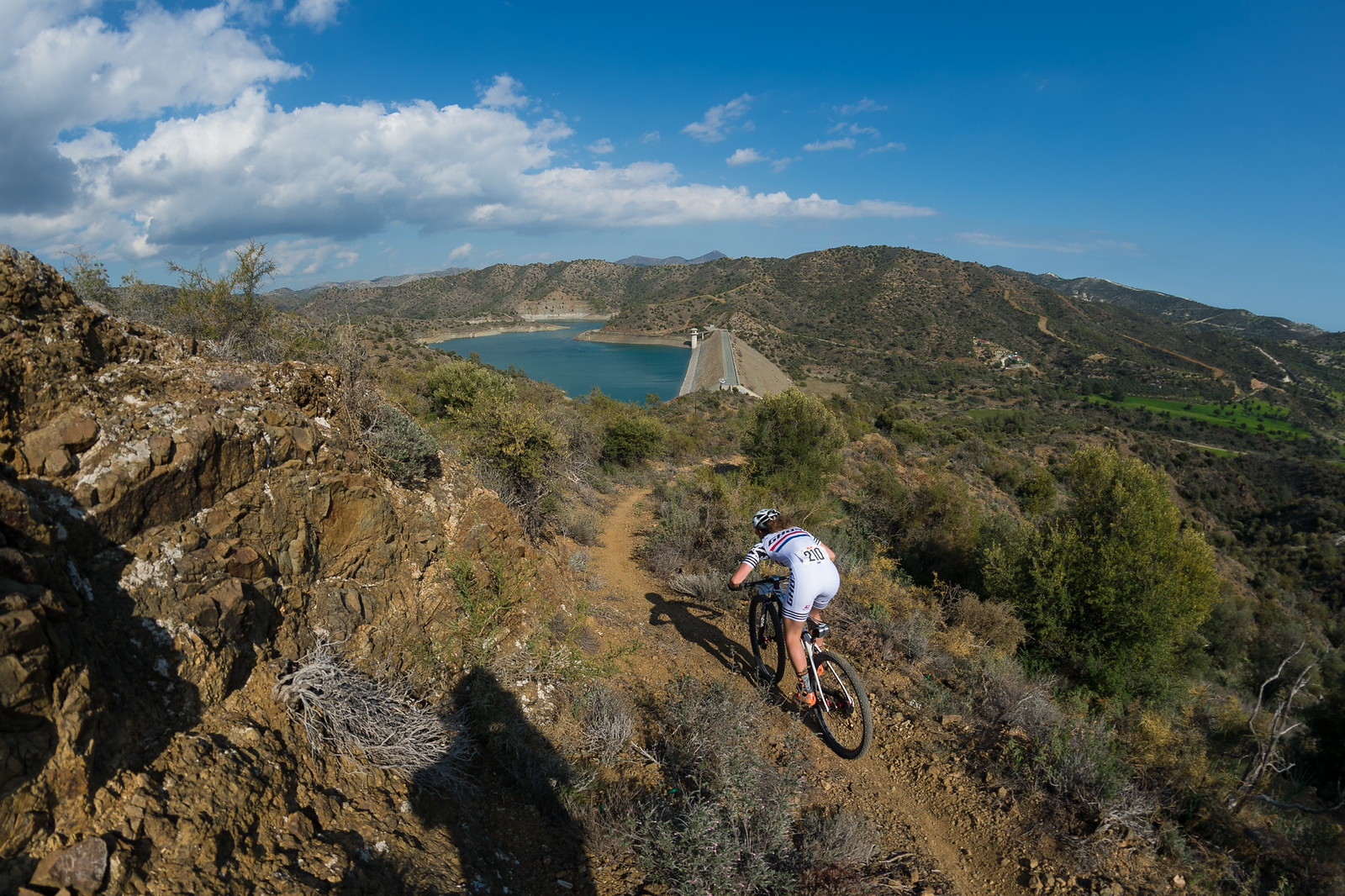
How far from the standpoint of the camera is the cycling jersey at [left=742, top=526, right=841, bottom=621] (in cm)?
401

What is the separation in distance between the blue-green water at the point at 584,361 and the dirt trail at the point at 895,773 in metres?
47.8

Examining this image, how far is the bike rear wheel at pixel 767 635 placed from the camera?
445 centimetres

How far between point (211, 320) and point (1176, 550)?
16345 millimetres

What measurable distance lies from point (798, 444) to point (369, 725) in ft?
51.1

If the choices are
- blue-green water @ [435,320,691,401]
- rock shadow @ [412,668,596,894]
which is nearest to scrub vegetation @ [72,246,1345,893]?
rock shadow @ [412,668,596,894]

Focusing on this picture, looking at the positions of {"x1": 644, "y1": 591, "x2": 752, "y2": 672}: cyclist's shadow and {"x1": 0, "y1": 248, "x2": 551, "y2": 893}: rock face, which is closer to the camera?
{"x1": 0, "y1": 248, "x2": 551, "y2": 893}: rock face

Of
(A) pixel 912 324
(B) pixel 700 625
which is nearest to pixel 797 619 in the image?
(B) pixel 700 625

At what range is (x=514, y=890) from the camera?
2658 mm

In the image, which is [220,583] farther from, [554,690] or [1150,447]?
[1150,447]

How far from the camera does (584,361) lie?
79.6 m

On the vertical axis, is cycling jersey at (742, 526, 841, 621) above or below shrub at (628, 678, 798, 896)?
above

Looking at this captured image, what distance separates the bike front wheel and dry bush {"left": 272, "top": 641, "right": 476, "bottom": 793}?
2.56 meters

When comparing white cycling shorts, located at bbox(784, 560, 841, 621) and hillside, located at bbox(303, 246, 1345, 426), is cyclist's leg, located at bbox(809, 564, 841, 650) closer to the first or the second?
white cycling shorts, located at bbox(784, 560, 841, 621)

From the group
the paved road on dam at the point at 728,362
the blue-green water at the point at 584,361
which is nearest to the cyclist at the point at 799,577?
the paved road on dam at the point at 728,362
